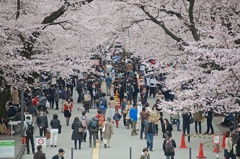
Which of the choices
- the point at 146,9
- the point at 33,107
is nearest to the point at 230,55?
the point at 146,9

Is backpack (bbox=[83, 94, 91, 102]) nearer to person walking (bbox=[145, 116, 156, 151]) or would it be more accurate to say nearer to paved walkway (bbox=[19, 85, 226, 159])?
paved walkway (bbox=[19, 85, 226, 159])

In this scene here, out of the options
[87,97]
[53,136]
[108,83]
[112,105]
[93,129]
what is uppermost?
[108,83]

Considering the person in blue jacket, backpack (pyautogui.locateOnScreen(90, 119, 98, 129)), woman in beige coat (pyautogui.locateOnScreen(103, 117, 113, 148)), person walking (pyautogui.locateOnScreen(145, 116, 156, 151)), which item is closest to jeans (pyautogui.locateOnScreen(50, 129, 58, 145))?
backpack (pyautogui.locateOnScreen(90, 119, 98, 129))

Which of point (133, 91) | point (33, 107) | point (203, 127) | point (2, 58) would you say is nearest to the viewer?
point (2, 58)

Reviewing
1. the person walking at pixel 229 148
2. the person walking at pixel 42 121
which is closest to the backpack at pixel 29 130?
the person walking at pixel 42 121

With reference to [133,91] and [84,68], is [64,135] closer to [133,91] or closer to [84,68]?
[84,68]

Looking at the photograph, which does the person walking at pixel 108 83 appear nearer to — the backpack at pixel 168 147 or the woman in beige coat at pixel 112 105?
the woman in beige coat at pixel 112 105

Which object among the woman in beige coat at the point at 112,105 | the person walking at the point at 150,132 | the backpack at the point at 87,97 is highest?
the backpack at the point at 87,97

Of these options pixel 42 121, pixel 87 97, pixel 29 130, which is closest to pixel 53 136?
pixel 42 121

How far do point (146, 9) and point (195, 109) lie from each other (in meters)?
7.13

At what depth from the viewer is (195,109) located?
1195 inches

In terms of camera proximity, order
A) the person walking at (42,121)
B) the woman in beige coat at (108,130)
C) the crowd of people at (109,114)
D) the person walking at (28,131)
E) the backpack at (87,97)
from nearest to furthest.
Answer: the person walking at (28,131) → the crowd of people at (109,114) → the woman in beige coat at (108,130) → the person walking at (42,121) → the backpack at (87,97)

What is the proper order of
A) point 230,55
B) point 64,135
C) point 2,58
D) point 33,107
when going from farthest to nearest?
point 33,107
point 64,135
point 2,58
point 230,55

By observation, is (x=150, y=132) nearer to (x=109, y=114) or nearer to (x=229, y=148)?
(x=229, y=148)
